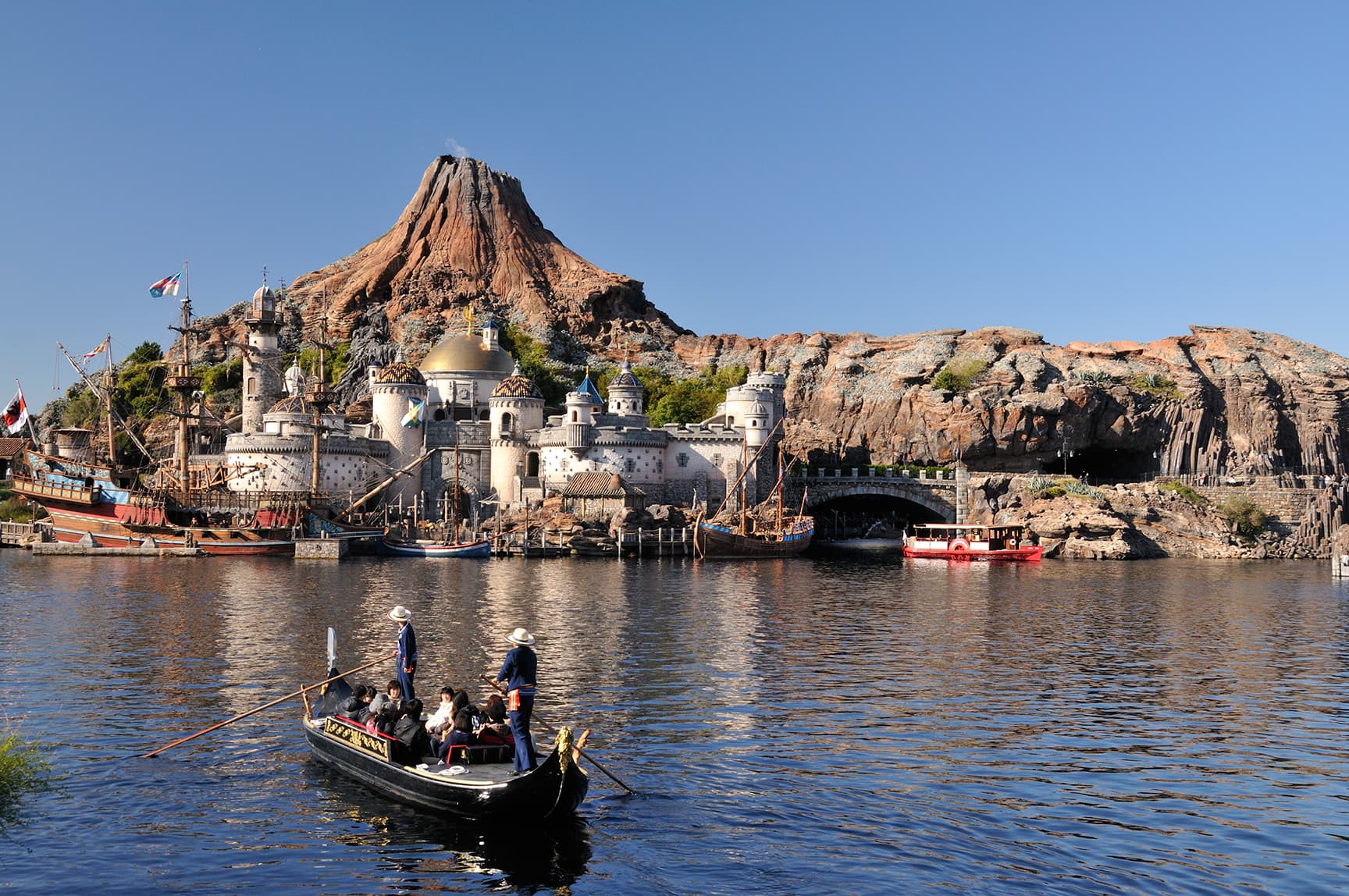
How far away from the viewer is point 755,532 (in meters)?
99.4

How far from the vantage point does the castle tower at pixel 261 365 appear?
404ft

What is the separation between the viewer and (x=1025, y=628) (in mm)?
48156

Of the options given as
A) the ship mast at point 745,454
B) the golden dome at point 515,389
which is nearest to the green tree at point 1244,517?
the ship mast at point 745,454

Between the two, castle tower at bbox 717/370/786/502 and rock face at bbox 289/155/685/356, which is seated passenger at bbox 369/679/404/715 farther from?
rock face at bbox 289/155/685/356

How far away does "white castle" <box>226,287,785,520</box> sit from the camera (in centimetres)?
10419

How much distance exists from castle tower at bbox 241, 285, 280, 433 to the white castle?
11.2 metres

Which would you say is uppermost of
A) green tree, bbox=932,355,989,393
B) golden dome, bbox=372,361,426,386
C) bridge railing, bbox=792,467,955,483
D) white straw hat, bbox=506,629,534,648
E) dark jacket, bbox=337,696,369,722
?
green tree, bbox=932,355,989,393

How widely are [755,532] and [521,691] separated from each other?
78.9 m

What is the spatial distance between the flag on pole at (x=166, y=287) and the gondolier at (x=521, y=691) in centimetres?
8264

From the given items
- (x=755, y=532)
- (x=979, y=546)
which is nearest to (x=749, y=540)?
(x=755, y=532)

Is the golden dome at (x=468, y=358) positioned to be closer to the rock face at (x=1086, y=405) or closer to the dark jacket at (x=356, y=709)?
the rock face at (x=1086, y=405)

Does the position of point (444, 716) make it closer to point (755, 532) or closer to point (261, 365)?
point (755, 532)

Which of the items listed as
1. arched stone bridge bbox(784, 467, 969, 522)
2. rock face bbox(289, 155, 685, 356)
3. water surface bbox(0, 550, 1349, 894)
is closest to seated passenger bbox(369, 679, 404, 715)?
water surface bbox(0, 550, 1349, 894)

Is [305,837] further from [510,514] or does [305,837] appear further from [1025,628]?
[510,514]
